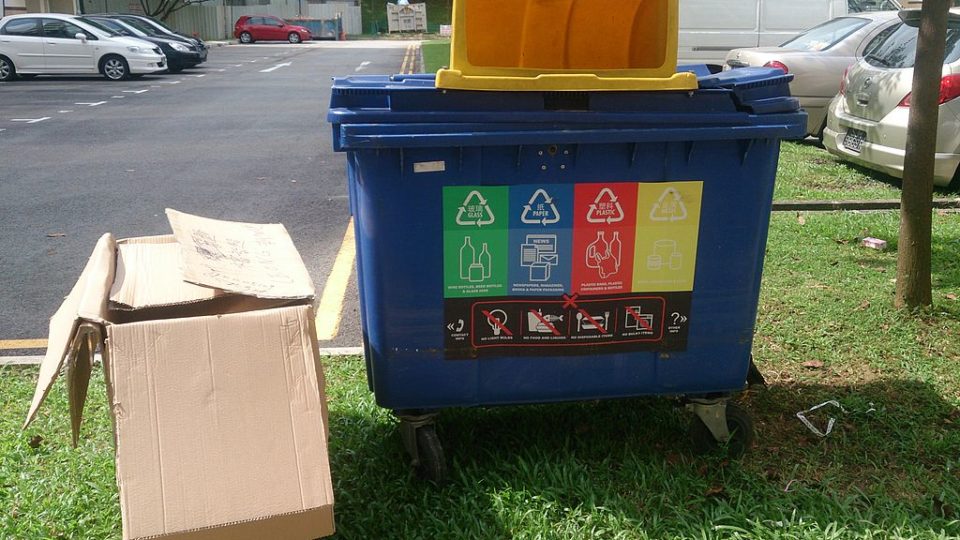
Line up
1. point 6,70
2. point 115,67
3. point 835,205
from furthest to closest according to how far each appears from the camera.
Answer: point 115,67 → point 6,70 → point 835,205

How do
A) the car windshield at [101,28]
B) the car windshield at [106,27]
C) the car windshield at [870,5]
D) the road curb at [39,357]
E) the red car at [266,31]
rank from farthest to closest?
the red car at [266,31], the car windshield at [106,27], the car windshield at [101,28], the car windshield at [870,5], the road curb at [39,357]

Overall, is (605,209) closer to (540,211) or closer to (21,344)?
(540,211)

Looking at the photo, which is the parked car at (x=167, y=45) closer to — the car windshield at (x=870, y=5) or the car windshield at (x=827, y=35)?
the car windshield at (x=870, y=5)

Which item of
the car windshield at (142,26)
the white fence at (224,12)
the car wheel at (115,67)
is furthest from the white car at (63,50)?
the white fence at (224,12)

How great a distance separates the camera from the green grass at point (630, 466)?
297cm

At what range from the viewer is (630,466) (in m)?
3.27

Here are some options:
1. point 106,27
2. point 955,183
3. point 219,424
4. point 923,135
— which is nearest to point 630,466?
point 219,424

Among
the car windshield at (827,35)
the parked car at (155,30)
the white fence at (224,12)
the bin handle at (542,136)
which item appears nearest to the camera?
the bin handle at (542,136)

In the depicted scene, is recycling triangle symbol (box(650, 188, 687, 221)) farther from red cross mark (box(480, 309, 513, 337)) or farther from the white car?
the white car

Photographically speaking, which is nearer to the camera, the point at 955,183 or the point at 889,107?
the point at 955,183

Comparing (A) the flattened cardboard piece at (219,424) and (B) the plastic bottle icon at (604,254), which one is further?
(B) the plastic bottle icon at (604,254)

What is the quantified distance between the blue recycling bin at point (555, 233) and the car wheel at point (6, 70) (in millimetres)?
20618

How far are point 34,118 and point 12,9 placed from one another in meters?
22.7

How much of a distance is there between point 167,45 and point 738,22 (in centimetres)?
1588
